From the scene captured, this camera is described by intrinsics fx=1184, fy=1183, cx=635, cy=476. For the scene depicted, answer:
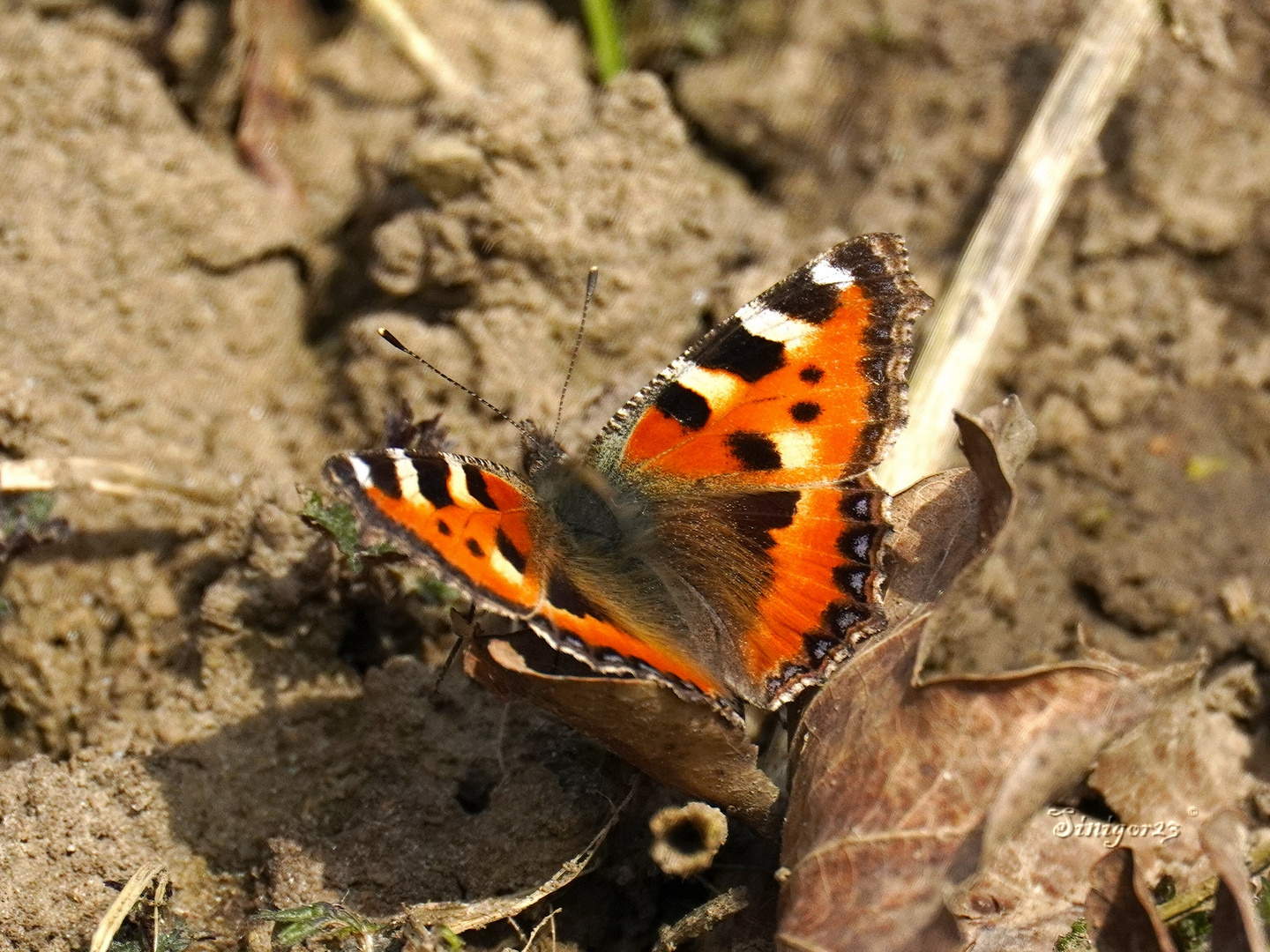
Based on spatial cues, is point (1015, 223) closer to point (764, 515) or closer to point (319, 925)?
point (764, 515)

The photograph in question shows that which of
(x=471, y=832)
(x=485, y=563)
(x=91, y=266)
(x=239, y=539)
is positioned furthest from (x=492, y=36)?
(x=471, y=832)

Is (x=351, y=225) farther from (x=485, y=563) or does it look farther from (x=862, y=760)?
(x=862, y=760)

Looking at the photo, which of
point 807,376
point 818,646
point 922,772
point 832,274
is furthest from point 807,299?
point 922,772

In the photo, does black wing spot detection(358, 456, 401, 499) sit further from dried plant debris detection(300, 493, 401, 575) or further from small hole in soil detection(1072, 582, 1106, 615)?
small hole in soil detection(1072, 582, 1106, 615)

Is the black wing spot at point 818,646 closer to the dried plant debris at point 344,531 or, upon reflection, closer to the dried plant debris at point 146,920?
A: the dried plant debris at point 344,531

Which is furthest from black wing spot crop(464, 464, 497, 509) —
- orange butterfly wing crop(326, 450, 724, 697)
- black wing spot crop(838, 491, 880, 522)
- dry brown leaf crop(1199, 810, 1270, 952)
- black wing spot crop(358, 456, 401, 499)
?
dry brown leaf crop(1199, 810, 1270, 952)
